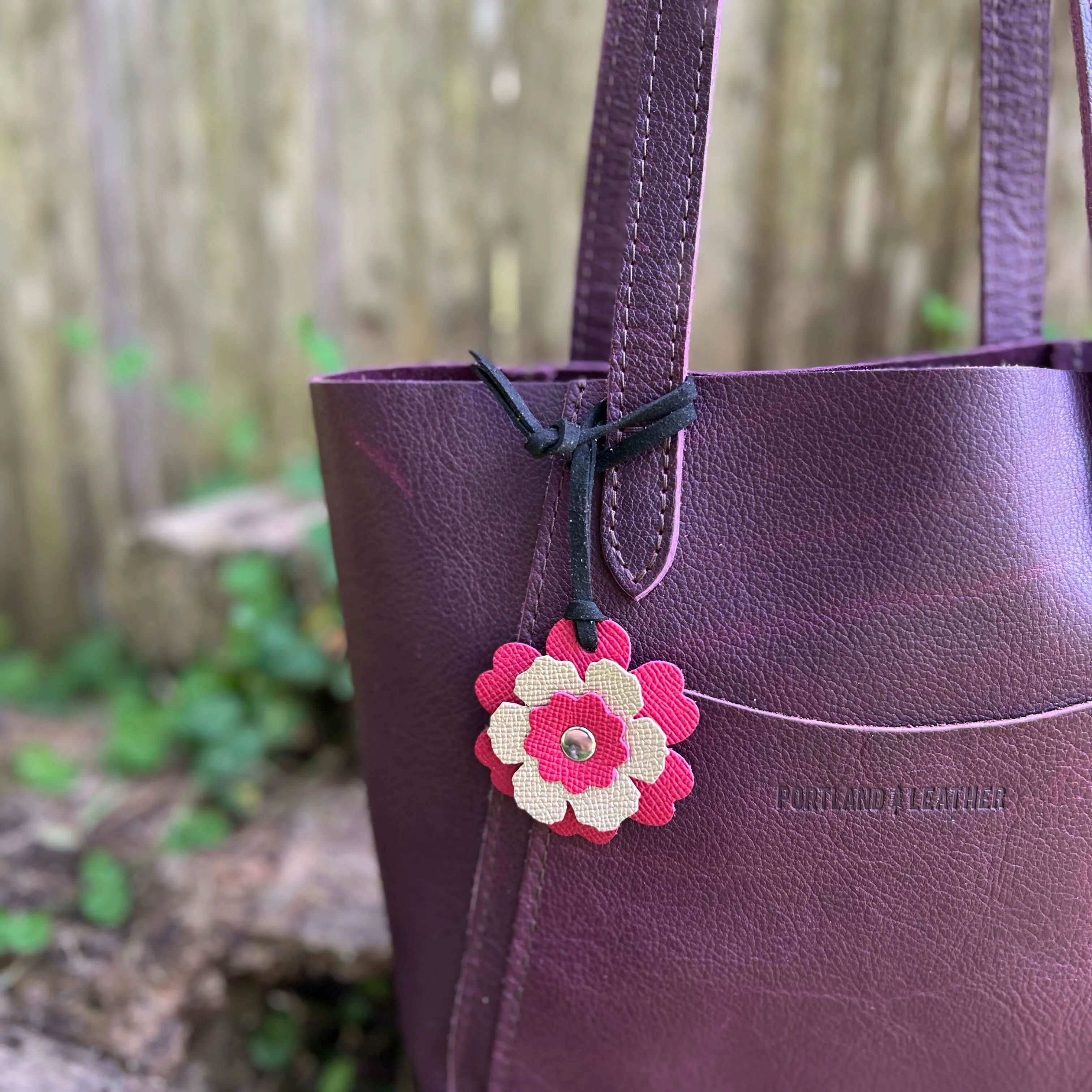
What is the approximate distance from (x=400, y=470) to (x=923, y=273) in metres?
1.22

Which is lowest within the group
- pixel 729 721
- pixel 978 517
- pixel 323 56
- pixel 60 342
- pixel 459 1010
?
pixel 459 1010

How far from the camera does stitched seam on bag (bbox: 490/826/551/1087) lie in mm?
562

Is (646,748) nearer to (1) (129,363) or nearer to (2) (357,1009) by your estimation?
(2) (357,1009)

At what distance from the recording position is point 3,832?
108 centimetres

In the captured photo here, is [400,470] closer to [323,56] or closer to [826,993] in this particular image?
[826,993]

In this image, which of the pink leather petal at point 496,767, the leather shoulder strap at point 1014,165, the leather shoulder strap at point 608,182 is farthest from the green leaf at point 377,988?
the leather shoulder strap at point 1014,165

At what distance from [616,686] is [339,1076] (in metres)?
0.74

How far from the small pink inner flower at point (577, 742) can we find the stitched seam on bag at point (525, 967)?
0.06m

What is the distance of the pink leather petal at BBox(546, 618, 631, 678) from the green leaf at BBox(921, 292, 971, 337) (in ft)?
3.61

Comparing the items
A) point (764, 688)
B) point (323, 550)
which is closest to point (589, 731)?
point (764, 688)

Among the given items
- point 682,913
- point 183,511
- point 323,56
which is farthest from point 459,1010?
point 323,56

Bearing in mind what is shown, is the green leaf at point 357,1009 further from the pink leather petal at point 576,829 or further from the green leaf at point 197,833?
the pink leather petal at point 576,829

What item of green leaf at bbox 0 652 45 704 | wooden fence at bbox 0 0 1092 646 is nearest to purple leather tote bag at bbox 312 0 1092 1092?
wooden fence at bbox 0 0 1092 646

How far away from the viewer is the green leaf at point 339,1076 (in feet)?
3.09
